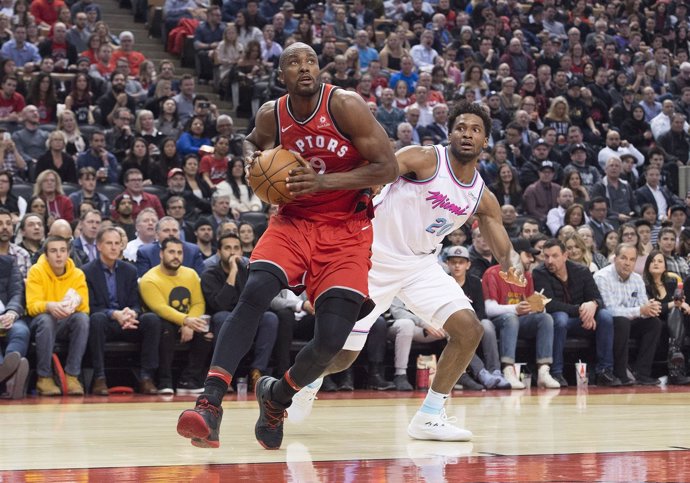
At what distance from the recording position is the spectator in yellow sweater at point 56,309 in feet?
29.2

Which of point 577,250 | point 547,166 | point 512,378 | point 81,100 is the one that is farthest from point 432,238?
point 81,100

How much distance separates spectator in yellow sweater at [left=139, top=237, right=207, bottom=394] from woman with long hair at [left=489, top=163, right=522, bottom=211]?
5.18 metres

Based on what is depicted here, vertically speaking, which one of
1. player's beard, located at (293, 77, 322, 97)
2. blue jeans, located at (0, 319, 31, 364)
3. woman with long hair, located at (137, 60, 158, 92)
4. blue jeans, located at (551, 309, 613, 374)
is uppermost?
woman with long hair, located at (137, 60, 158, 92)

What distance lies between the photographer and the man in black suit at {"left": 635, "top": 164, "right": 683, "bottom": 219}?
15070mm

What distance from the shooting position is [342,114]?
5.04 meters

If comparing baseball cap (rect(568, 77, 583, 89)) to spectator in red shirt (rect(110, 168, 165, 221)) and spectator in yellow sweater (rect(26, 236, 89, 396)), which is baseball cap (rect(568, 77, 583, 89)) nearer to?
spectator in red shirt (rect(110, 168, 165, 221))

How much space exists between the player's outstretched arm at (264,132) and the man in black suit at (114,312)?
4.28 meters

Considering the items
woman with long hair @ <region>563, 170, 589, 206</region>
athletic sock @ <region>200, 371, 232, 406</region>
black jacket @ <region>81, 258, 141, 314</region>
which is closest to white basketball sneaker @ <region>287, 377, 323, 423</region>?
athletic sock @ <region>200, 371, 232, 406</region>

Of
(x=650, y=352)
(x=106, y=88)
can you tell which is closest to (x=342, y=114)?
(x=650, y=352)

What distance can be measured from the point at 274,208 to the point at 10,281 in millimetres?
2990

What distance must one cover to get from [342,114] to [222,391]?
4.28 feet

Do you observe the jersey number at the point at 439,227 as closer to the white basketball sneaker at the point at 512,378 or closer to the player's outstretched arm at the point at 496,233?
the player's outstretched arm at the point at 496,233

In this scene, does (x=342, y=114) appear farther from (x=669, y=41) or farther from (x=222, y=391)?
(x=669, y=41)

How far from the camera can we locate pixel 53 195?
1105 centimetres
